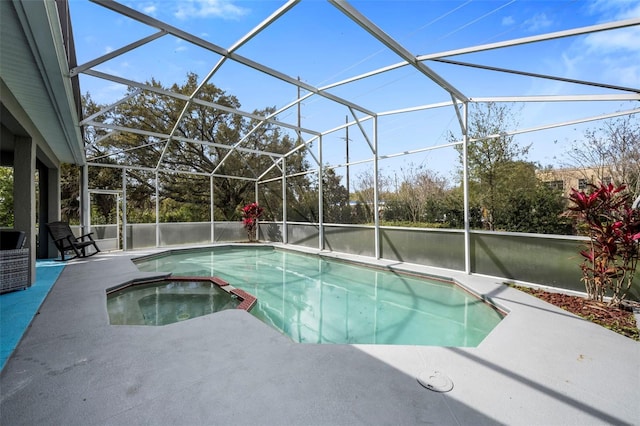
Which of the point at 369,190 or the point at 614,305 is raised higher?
the point at 369,190

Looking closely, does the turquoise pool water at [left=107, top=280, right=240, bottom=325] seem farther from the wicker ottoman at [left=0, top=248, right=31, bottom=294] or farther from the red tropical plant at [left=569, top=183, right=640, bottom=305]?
the red tropical plant at [left=569, top=183, right=640, bottom=305]

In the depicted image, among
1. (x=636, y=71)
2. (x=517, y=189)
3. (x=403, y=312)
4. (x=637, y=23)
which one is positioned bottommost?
(x=403, y=312)

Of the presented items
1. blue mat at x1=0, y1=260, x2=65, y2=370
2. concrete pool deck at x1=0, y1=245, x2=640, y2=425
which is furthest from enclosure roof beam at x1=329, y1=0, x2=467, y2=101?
blue mat at x1=0, y1=260, x2=65, y2=370

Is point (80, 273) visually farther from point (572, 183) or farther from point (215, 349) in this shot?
point (572, 183)

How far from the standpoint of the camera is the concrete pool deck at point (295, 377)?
64.2 inches

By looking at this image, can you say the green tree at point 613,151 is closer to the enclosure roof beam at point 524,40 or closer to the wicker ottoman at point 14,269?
the enclosure roof beam at point 524,40

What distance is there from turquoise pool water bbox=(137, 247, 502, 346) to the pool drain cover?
111 cm

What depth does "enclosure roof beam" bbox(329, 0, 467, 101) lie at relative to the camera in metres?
3.19

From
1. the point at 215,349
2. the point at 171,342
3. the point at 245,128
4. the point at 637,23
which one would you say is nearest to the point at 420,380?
the point at 215,349

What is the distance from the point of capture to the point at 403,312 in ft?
13.4

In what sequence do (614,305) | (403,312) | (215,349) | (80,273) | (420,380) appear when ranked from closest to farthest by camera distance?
(420,380)
(215,349)
(614,305)
(403,312)
(80,273)

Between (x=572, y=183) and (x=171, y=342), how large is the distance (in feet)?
25.5

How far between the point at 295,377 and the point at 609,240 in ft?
13.2

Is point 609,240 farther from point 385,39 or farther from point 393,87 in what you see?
point 393,87
